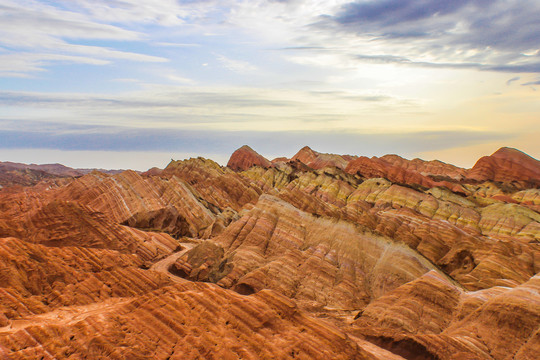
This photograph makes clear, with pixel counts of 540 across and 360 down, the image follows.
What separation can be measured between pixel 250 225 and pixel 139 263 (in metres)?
14.2

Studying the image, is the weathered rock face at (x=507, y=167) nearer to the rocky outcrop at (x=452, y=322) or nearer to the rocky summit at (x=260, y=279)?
the rocky summit at (x=260, y=279)

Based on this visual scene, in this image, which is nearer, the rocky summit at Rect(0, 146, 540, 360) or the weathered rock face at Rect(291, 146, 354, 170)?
the rocky summit at Rect(0, 146, 540, 360)

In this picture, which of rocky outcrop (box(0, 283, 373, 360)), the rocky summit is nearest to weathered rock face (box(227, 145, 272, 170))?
the rocky summit

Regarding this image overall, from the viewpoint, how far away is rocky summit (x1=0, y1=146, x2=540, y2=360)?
59.0 feet

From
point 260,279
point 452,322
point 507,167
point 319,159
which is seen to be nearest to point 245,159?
point 319,159

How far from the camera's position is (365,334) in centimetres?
2472

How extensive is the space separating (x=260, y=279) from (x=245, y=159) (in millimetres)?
153353

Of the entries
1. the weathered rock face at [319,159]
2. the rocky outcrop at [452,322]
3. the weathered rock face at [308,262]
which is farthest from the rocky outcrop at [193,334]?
the weathered rock face at [319,159]

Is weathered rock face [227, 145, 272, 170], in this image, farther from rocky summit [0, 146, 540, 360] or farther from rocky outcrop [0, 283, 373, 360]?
rocky outcrop [0, 283, 373, 360]

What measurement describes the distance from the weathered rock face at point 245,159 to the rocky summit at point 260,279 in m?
103

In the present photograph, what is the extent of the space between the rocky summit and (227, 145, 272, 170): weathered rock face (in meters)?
103

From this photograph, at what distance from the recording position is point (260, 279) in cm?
3788

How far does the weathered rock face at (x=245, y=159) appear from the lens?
187 metres

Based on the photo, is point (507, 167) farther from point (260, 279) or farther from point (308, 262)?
point (260, 279)
